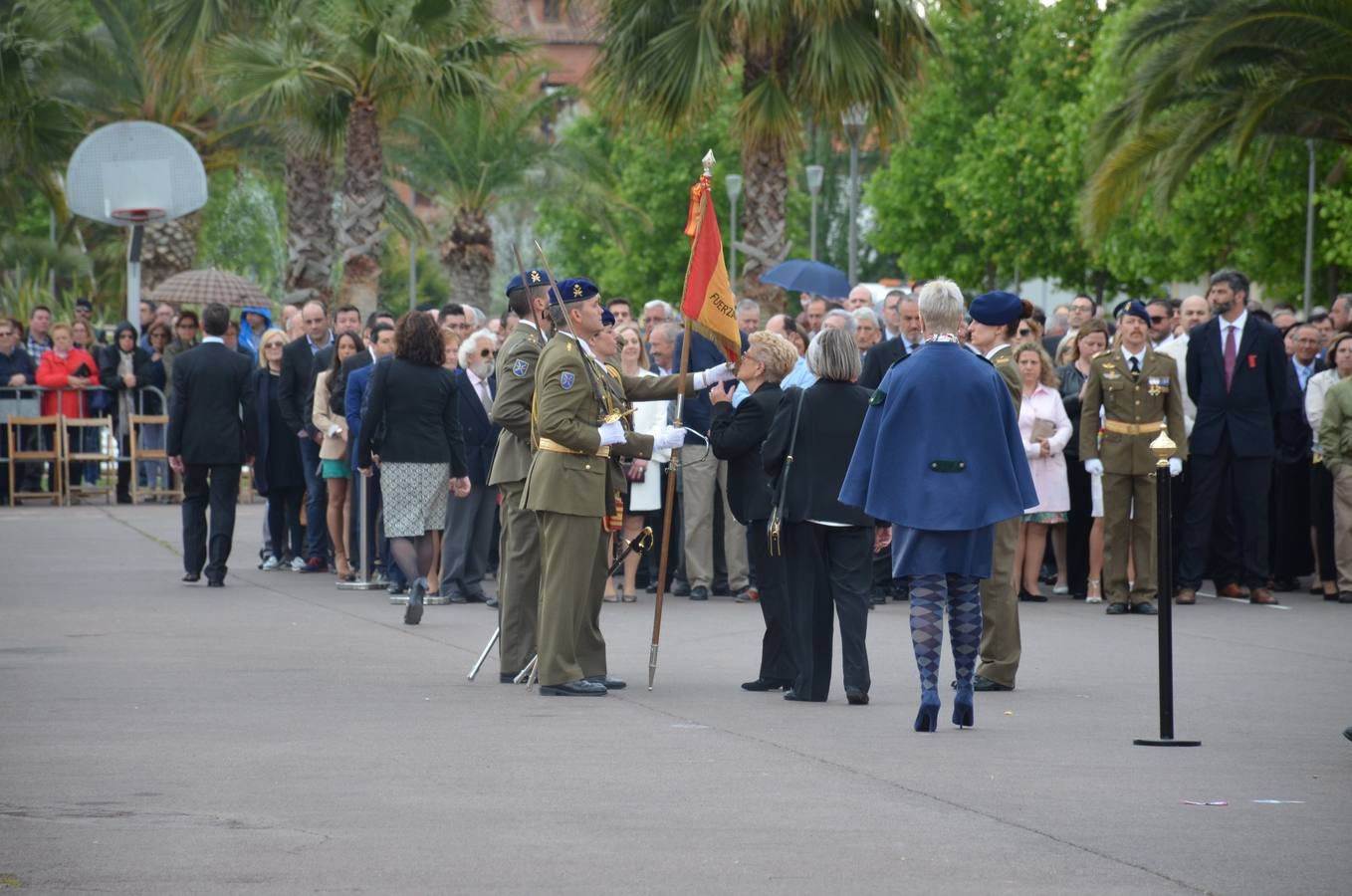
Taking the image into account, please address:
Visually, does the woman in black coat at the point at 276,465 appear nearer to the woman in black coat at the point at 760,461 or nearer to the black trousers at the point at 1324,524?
the woman in black coat at the point at 760,461

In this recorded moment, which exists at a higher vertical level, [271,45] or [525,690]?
[271,45]

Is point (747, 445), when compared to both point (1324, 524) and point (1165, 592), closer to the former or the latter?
point (1165, 592)

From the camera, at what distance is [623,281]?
7062 cm

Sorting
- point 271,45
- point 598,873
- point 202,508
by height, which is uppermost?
point 271,45

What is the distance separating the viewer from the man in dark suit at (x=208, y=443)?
1638 centimetres

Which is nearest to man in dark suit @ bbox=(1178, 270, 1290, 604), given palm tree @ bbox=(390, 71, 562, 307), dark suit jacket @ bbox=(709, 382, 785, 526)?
dark suit jacket @ bbox=(709, 382, 785, 526)

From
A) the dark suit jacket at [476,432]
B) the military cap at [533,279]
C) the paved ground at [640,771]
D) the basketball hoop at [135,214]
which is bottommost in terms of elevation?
the paved ground at [640,771]

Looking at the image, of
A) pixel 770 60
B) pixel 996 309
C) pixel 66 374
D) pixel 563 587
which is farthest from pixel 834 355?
pixel 66 374

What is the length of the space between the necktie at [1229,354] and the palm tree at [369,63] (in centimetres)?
1292

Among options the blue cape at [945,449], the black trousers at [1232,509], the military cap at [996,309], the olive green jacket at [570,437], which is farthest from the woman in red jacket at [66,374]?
the blue cape at [945,449]

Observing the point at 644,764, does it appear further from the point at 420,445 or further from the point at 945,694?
the point at 420,445

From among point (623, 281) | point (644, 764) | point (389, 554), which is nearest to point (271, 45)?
point (389, 554)

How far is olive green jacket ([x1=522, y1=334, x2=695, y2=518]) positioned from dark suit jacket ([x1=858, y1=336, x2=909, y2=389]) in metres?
4.82

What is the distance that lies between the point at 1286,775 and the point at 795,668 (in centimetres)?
307
